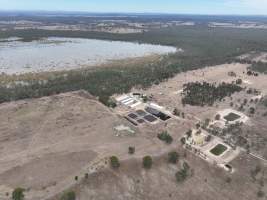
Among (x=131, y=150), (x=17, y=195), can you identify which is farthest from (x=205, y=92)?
(x=17, y=195)

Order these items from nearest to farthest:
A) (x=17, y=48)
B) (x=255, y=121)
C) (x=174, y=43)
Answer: (x=255, y=121) < (x=17, y=48) < (x=174, y=43)

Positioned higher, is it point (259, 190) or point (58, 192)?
point (58, 192)

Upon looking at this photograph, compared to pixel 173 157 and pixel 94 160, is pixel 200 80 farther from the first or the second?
pixel 94 160

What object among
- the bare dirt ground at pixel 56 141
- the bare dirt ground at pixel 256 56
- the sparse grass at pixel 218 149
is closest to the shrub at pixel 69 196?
the bare dirt ground at pixel 56 141

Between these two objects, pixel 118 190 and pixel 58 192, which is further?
pixel 118 190

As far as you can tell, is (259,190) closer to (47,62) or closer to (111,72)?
(111,72)

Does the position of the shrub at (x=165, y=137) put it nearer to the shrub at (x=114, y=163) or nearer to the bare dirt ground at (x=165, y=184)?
the bare dirt ground at (x=165, y=184)

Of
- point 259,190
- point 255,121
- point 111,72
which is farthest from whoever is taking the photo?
point 111,72

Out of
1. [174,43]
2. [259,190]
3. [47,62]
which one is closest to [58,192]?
[259,190]
